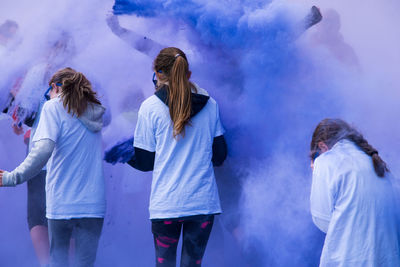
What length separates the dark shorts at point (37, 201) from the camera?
3.22m

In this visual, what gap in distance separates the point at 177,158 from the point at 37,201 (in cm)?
129

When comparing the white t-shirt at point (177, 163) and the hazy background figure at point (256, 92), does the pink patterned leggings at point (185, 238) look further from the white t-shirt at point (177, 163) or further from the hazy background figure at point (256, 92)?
the hazy background figure at point (256, 92)

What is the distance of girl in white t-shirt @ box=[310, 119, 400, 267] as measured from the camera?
2.16 meters

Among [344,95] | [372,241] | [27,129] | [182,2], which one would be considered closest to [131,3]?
[182,2]

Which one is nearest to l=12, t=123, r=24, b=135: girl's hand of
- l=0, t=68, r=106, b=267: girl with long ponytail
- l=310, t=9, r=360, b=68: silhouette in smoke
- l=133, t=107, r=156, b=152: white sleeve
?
l=0, t=68, r=106, b=267: girl with long ponytail

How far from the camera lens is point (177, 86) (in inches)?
96.6

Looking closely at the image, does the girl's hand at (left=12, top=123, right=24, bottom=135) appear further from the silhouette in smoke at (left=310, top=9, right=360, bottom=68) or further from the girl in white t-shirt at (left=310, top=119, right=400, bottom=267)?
the girl in white t-shirt at (left=310, top=119, right=400, bottom=267)

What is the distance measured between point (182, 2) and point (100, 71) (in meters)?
0.78

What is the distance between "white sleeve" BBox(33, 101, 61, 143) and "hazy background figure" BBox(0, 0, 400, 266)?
81 cm

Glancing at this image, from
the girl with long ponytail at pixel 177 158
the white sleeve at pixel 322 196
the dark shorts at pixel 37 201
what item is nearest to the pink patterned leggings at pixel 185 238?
the girl with long ponytail at pixel 177 158

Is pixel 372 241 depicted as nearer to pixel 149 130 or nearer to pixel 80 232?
pixel 149 130

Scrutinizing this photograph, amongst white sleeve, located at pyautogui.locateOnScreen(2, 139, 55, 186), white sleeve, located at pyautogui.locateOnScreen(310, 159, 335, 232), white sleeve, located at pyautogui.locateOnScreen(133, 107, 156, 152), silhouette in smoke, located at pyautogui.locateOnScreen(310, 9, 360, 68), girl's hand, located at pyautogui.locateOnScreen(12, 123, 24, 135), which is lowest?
white sleeve, located at pyautogui.locateOnScreen(310, 159, 335, 232)

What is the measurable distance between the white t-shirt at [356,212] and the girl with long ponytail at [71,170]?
4.06 ft

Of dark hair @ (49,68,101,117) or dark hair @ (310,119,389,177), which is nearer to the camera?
dark hair @ (310,119,389,177)
